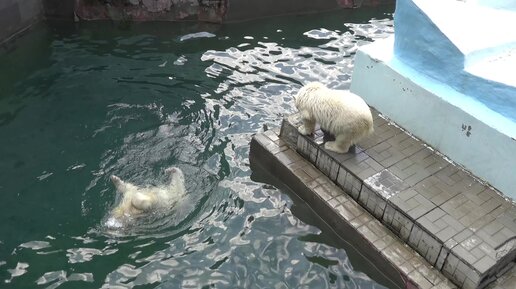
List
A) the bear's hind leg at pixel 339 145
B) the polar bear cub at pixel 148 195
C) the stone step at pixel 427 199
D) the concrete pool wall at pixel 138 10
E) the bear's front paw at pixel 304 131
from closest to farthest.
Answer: the stone step at pixel 427 199
the polar bear cub at pixel 148 195
the bear's hind leg at pixel 339 145
the bear's front paw at pixel 304 131
the concrete pool wall at pixel 138 10

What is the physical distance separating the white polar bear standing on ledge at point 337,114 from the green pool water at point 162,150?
3.81 ft

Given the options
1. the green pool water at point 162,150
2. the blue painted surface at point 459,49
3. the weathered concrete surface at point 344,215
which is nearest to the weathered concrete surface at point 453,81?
the blue painted surface at point 459,49

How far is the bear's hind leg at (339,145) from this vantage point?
6990 millimetres

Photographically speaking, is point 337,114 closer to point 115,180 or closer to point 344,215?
point 344,215

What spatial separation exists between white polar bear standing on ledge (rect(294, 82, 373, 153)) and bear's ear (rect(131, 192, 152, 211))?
2505 millimetres

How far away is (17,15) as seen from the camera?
36.5 ft

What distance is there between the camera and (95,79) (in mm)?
9977

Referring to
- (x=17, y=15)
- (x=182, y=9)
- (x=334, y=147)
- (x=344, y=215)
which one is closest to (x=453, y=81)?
(x=334, y=147)

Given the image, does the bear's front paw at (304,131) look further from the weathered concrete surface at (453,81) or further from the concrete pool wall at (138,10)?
the concrete pool wall at (138,10)

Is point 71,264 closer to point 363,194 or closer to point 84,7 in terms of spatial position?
point 363,194

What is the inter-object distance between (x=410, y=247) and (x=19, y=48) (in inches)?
359

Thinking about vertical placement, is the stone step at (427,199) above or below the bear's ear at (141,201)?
above

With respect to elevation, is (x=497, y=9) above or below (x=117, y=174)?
above

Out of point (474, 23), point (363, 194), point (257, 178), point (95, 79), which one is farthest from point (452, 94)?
point (95, 79)
